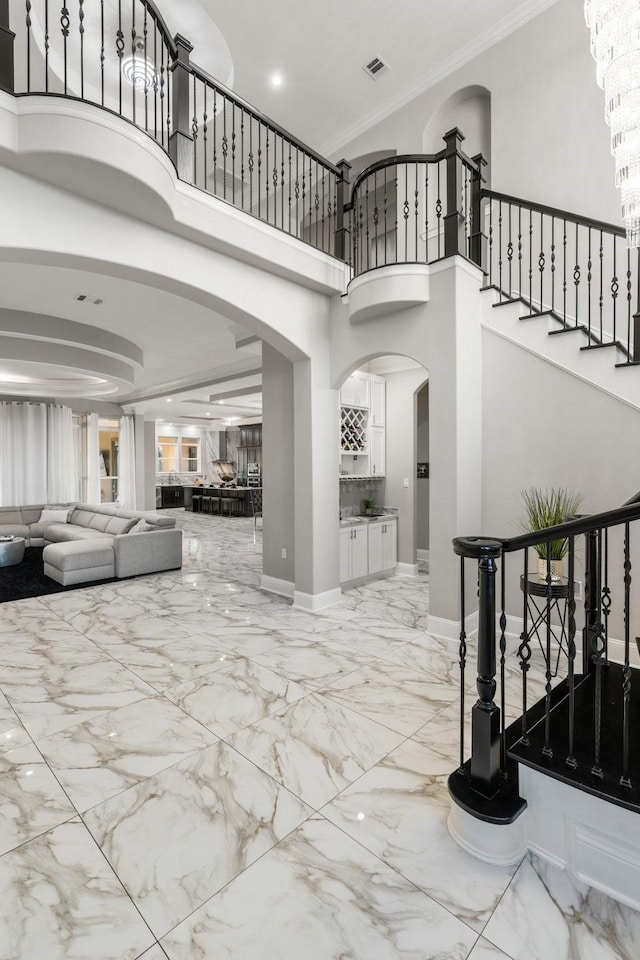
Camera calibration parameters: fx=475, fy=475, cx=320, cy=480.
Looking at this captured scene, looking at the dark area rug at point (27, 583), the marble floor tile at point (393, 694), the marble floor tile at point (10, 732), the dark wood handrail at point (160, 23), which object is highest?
the dark wood handrail at point (160, 23)

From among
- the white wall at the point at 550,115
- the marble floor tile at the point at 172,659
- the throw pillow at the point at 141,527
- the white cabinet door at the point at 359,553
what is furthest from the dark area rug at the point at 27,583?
the white wall at the point at 550,115

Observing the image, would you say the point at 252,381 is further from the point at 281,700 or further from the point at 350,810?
the point at 350,810

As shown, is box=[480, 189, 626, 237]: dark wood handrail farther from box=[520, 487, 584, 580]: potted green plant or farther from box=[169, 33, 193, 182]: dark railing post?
box=[169, 33, 193, 182]: dark railing post

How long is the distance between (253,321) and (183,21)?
221cm

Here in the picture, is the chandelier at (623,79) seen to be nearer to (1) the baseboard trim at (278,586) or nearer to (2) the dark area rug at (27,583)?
(1) the baseboard trim at (278,586)

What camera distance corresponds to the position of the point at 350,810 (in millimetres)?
2045

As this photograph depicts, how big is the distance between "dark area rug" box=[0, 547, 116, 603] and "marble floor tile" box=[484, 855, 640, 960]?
18.1ft

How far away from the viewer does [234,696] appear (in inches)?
120

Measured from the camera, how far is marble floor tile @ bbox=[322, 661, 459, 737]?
9.12 feet

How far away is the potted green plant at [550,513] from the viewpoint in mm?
3375

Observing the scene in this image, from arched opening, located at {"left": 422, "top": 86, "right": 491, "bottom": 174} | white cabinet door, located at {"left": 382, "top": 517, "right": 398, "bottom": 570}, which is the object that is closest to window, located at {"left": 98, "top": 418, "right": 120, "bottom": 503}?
white cabinet door, located at {"left": 382, "top": 517, "right": 398, "bottom": 570}

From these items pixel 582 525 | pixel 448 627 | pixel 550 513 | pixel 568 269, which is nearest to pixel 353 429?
pixel 568 269

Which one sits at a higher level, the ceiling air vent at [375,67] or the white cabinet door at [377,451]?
the ceiling air vent at [375,67]

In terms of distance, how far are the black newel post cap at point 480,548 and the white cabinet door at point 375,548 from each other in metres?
4.14
